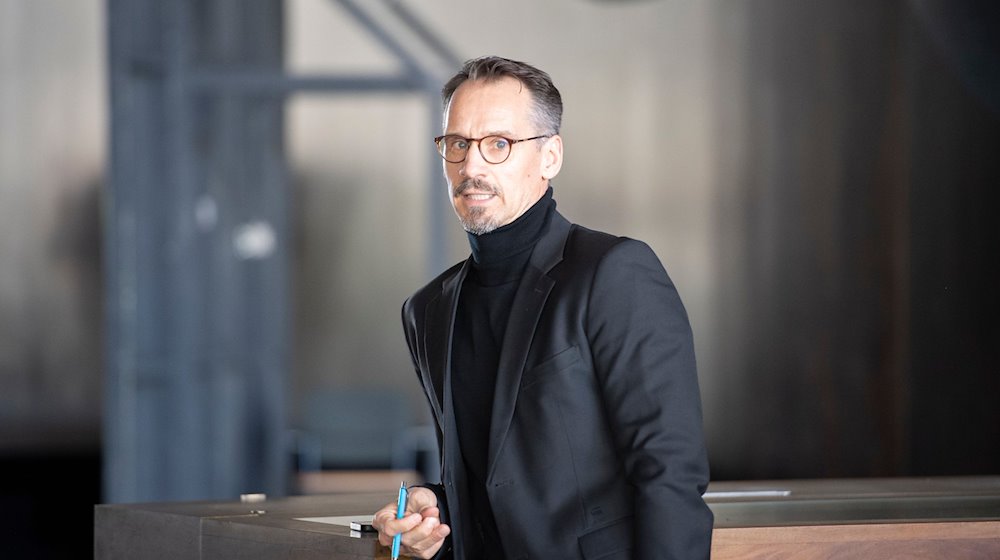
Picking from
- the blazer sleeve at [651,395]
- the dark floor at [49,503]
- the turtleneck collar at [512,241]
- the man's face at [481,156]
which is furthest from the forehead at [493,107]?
the dark floor at [49,503]

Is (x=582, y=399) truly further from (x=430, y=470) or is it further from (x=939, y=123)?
(x=939, y=123)

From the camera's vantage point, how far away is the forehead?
1.77 m

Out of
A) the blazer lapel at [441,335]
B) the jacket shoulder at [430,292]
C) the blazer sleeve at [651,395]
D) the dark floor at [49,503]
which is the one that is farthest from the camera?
the dark floor at [49,503]

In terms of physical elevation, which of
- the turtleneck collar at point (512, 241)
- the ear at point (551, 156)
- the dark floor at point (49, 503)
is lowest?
the dark floor at point (49, 503)

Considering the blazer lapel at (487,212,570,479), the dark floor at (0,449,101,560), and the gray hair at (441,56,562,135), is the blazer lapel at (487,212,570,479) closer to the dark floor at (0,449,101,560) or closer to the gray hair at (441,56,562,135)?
the gray hair at (441,56,562,135)

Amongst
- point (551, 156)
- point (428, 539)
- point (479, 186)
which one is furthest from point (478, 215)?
point (428, 539)

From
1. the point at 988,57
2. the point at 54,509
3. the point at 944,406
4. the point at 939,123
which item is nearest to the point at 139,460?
the point at 54,509

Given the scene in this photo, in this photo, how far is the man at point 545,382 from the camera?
1664 millimetres

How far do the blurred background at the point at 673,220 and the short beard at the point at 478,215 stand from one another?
194 inches

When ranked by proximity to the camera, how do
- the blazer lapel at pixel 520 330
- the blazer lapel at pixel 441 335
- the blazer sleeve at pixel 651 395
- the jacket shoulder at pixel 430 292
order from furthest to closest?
the jacket shoulder at pixel 430 292
the blazer lapel at pixel 441 335
the blazer lapel at pixel 520 330
the blazer sleeve at pixel 651 395

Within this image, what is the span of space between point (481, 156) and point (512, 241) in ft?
0.46

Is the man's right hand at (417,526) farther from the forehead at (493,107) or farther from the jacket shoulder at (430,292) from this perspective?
the forehead at (493,107)

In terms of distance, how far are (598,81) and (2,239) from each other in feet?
18.5

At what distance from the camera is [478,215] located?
70.2 inches
